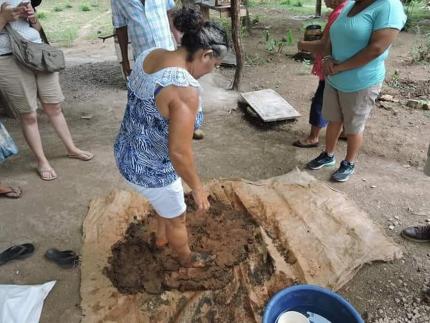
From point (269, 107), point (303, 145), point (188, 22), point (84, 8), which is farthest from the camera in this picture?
point (84, 8)

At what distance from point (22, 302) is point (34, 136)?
1.46 metres

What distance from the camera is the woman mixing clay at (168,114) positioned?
56.2 inches

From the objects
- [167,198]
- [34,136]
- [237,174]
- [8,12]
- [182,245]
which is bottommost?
[237,174]

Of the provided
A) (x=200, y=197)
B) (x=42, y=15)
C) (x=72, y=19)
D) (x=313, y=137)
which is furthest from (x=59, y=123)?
(x=42, y=15)

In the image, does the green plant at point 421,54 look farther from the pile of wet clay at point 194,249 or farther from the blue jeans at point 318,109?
the pile of wet clay at point 194,249

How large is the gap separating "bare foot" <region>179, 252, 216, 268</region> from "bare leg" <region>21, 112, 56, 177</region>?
61.4 inches

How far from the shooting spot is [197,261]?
2.17m

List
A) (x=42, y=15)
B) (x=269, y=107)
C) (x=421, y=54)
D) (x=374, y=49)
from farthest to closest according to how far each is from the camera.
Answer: (x=42, y=15) < (x=421, y=54) < (x=269, y=107) < (x=374, y=49)

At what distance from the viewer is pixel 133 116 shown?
1625 millimetres

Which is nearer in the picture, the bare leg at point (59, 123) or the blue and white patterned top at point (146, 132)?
the blue and white patterned top at point (146, 132)

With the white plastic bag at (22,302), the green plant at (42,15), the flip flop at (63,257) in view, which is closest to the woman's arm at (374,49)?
the flip flop at (63,257)

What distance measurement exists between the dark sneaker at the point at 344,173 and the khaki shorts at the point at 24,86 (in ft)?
7.76

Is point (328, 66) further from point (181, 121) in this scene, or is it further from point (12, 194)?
point (12, 194)

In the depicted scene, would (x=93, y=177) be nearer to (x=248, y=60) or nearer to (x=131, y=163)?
(x=131, y=163)
